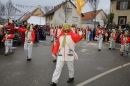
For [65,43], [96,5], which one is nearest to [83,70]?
[65,43]

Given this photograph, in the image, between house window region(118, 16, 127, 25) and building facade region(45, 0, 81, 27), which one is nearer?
house window region(118, 16, 127, 25)

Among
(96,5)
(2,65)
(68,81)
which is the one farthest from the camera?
(96,5)

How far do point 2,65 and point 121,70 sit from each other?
5133 mm

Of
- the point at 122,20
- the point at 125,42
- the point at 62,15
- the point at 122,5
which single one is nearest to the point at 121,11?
the point at 122,5

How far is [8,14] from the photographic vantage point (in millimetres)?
35969

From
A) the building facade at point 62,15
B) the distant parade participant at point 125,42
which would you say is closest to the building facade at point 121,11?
the building facade at point 62,15

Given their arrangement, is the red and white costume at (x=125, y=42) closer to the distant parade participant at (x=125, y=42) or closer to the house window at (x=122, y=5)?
the distant parade participant at (x=125, y=42)

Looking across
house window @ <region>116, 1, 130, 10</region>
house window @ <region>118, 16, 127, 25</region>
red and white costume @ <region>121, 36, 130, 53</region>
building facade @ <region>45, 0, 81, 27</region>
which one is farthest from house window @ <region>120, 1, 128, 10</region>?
red and white costume @ <region>121, 36, 130, 53</region>

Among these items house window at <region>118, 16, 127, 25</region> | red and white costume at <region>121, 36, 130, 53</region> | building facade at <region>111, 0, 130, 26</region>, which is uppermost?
building facade at <region>111, 0, 130, 26</region>

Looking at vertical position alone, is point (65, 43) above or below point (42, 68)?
above

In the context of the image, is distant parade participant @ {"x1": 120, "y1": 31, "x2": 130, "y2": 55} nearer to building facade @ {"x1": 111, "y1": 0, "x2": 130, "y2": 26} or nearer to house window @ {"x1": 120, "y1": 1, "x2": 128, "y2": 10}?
building facade @ {"x1": 111, "y1": 0, "x2": 130, "y2": 26}

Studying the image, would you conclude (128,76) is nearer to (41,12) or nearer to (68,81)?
(68,81)

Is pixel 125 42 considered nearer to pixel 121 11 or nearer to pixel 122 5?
pixel 121 11

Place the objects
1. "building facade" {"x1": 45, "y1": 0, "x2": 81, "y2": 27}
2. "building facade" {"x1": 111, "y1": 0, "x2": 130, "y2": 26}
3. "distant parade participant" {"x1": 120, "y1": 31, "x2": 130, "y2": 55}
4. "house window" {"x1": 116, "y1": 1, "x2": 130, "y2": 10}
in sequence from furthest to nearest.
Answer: "building facade" {"x1": 45, "y1": 0, "x2": 81, "y2": 27} < "building facade" {"x1": 111, "y1": 0, "x2": 130, "y2": 26} < "house window" {"x1": 116, "y1": 1, "x2": 130, "y2": 10} < "distant parade participant" {"x1": 120, "y1": 31, "x2": 130, "y2": 55}
